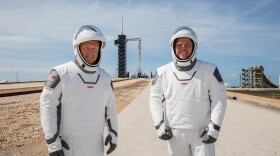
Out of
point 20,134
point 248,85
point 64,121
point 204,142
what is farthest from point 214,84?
point 248,85

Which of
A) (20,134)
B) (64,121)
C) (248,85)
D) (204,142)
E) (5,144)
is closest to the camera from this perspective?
(64,121)

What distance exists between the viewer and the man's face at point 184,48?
452 centimetres

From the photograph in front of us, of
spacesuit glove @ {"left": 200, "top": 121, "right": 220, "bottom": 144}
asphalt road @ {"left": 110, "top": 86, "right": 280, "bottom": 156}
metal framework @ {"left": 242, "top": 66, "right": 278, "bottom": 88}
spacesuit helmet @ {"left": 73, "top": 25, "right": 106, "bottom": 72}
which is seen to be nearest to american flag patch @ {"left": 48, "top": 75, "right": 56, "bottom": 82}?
spacesuit helmet @ {"left": 73, "top": 25, "right": 106, "bottom": 72}

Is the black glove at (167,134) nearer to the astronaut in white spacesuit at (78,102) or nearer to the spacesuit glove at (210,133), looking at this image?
the spacesuit glove at (210,133)

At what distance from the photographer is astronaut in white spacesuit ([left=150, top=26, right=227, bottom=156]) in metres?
4.37

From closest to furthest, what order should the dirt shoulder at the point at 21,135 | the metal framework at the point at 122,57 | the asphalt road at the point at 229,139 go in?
the asphalt road at the point at 229,139 < the dirt shoulder at the point at 21,135 < the metal framework at the point at 122,57

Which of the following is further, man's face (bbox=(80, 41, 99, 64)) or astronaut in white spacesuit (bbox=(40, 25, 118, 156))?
man's face (bbox=(80, 41, 99, 64))

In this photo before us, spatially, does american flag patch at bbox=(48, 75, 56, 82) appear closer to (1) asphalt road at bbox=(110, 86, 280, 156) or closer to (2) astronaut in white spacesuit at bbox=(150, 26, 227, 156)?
(2) astronaut in white spacesuit at bbox=(150, 26, 227, 156)

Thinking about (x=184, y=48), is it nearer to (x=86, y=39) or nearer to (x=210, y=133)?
(x=210, y=133)

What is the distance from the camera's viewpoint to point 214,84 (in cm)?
444

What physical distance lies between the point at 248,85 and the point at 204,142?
79.8 m

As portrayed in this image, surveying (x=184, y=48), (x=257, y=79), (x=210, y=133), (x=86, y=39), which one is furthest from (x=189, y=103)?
(x=257, y=79)

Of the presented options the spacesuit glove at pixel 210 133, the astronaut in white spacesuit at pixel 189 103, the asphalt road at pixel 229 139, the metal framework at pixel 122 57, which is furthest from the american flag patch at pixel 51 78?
the metal framework at pixel 122 57

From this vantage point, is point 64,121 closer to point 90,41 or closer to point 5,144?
point 90,41
